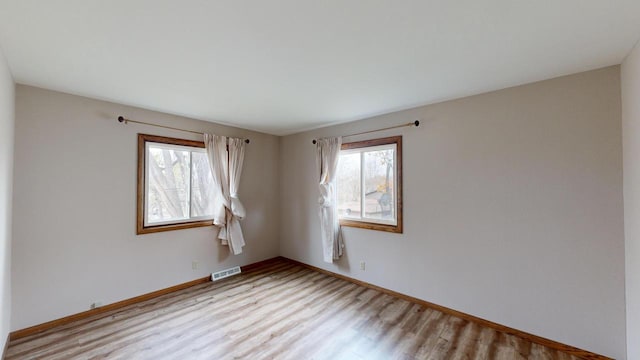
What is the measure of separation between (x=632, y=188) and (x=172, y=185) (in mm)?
4461

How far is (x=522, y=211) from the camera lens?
2336 mm

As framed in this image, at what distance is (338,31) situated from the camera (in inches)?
60.4

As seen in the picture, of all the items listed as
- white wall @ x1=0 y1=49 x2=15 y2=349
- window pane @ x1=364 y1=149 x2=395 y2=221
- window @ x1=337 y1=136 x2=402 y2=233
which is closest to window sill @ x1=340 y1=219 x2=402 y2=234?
window @ x1=337 y1=136 x2=402 y2=233

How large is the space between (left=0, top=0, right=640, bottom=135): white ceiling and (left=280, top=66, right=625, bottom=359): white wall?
297 millimetres

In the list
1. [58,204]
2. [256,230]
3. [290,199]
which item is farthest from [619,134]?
[58,204]

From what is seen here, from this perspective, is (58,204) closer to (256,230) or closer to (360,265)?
(256,230)

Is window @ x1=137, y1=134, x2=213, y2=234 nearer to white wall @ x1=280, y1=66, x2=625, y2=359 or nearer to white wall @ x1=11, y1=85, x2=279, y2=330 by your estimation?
white wall @ x1=11, y1=85, x2=279, y2=330

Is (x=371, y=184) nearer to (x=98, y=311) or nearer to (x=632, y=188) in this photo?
(x=632, y=188)

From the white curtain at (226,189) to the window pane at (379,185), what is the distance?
1914mm

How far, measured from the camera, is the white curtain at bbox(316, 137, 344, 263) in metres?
3.66

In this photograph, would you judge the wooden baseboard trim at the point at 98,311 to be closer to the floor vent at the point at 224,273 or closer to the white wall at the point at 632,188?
the floor vent at the point at 224,273

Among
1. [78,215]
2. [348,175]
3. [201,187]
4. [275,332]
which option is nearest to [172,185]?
[201,187]

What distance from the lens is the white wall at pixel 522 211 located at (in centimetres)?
200

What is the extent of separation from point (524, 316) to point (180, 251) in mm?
3897
